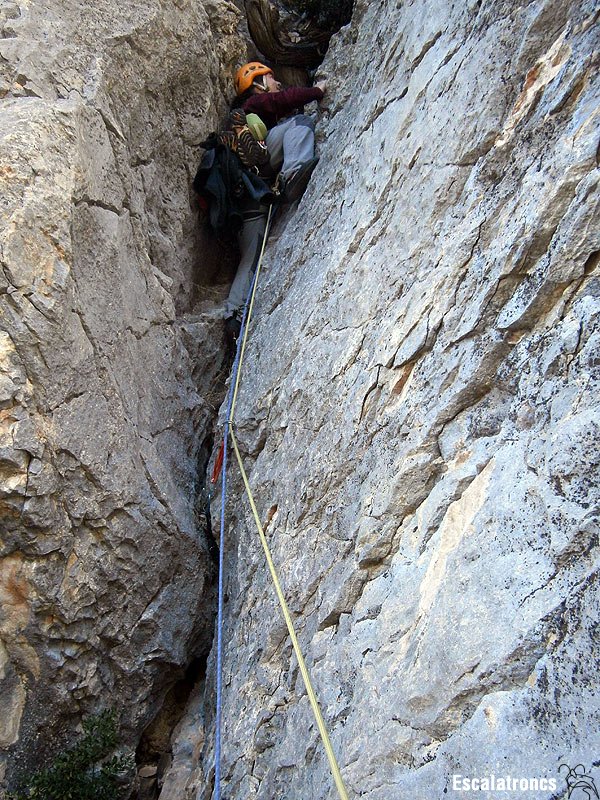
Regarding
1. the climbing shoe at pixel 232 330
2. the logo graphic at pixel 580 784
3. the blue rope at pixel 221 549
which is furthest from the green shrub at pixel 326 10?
the logo graphic at pixel 580 784

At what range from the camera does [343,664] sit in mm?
2857

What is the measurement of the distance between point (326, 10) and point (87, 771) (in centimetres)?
748

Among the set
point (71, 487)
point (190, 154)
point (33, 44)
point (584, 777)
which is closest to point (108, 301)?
point (71, 487)

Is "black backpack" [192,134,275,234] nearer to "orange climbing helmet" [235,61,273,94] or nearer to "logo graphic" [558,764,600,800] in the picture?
"orange climbing helmet" [235,61,273,94]

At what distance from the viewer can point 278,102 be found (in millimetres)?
6207

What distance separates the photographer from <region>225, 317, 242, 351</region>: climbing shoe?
18.6 ft

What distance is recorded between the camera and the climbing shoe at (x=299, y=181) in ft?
18.4

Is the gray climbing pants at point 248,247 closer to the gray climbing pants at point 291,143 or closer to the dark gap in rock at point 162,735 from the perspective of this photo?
the gray climbing pants at point 291,143

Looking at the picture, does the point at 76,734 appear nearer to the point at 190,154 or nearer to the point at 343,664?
the point at 343,664

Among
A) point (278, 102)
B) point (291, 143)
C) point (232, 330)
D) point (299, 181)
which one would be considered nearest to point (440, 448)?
point (232, 330)

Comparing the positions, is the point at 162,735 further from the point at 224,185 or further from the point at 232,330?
the point at 224,185

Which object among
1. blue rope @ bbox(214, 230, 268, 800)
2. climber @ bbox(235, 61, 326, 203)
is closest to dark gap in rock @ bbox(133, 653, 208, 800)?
blue rope @ bbox(214, 230, 268, 800)

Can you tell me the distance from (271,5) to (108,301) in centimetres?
465

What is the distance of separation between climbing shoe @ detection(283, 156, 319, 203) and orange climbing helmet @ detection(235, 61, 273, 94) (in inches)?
53.5
